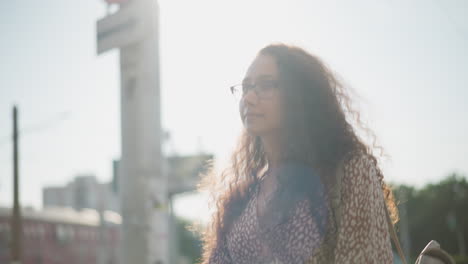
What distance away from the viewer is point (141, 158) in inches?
200

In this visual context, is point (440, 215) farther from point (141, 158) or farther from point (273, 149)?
point (273, 149)

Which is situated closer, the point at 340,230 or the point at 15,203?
the point at 340,230

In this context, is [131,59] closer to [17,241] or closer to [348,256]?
[348,256]

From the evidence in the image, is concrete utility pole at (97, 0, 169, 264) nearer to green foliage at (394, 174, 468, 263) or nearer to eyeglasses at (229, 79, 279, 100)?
eyeglasses at (229, 79, 279, 100)

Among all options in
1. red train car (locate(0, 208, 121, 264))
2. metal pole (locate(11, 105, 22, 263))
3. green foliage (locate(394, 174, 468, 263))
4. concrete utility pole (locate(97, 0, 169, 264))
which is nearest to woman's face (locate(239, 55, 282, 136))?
concrete utility pole (locate(97, 0, 169, 264))

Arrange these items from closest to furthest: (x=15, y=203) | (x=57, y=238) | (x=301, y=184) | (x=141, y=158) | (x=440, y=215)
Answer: (x=301, y=184), (x=141, y=158), (x=15, y=203), (x=57, y=238), (x=440, y=215)

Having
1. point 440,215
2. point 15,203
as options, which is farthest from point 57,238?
point 440,215

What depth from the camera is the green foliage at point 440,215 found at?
58.8 meters

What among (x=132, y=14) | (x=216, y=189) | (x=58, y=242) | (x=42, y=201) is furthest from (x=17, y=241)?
(x=42, y=201)

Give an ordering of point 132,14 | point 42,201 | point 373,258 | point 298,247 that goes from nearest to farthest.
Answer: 1. point 373,258
2. point 298,247
3. point 132,14
4. point 42,201

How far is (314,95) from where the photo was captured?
1.77m

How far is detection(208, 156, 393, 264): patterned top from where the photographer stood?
139 centimetres

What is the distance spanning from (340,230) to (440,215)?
2571 inches

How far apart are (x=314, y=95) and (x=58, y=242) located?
134 feet
